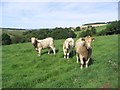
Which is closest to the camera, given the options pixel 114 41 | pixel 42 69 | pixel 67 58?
pixel 42 69

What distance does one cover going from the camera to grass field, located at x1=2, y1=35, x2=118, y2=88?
60.3ft

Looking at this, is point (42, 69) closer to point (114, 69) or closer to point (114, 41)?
point (114, 69)

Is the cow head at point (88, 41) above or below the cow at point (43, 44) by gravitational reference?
above

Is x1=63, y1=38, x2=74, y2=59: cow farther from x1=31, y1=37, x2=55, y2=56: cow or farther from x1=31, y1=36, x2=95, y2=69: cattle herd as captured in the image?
x1=31, y1=37, x2=55, y2=56: cow

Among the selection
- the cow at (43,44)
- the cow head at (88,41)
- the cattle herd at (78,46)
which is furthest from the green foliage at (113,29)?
the cow head at (88,41)

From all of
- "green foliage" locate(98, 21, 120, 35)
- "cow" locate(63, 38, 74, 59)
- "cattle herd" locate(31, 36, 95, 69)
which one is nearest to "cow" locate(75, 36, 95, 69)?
"cattle herd" locate(31, 36, 95, 69)

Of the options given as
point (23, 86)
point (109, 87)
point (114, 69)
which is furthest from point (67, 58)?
point (109, 87)

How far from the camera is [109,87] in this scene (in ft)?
55.1

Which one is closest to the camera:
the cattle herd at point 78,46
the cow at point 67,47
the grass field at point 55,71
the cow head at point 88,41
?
the grass field at point 55,71

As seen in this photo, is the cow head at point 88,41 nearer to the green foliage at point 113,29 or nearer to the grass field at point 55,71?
the grass field at point 55,71

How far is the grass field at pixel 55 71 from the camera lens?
1838 centimetres

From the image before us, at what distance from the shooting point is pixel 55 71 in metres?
22.6

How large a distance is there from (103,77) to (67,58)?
357 inches

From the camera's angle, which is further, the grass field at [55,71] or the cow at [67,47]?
the cow at [67,47]
